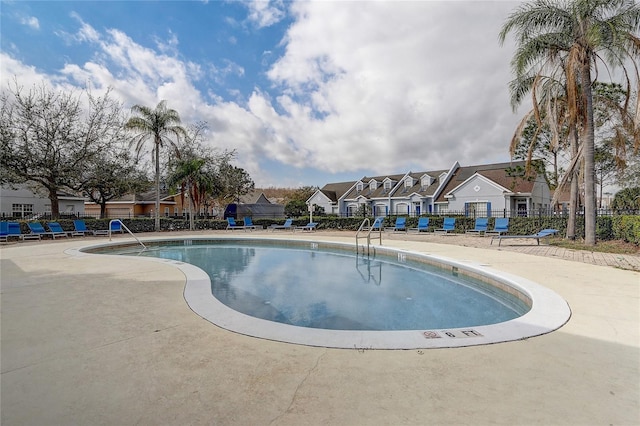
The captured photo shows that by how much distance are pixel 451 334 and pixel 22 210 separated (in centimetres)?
4110

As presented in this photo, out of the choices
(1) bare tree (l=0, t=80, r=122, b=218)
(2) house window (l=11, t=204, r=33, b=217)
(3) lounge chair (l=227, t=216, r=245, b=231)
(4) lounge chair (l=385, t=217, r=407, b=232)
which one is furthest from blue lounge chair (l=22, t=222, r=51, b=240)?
(4) lounge chair (l=385, t=217, r=407, b=232)

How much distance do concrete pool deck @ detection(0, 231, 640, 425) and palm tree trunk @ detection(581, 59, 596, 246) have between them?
924cm

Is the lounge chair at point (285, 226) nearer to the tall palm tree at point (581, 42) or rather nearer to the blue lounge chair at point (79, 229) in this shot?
the blue lounge chair at point (79, 229)

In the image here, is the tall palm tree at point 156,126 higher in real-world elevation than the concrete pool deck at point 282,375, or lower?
higher

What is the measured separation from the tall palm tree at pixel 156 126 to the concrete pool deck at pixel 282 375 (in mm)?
20241

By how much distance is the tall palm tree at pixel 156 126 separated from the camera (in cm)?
2191

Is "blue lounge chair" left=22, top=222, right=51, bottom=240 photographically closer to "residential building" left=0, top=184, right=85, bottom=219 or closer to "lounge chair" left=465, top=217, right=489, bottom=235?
"residential building" left=0, top=184, right=85, bottom=219

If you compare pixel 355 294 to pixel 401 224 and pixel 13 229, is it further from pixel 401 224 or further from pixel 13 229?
pixel 13 229

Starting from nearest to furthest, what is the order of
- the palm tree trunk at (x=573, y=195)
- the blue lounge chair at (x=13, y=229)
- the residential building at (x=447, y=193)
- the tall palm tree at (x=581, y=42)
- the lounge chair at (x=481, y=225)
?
the tall palm tree at (x=581, y=42)
the palm tree trunk at (x=573, y=195)
the blue lounge chair at (x=13, y=229)
the lounge chair at (x=481, y=225)
the residential building at (x=447, y=193)

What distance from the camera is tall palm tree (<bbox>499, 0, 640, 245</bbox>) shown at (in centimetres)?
1114

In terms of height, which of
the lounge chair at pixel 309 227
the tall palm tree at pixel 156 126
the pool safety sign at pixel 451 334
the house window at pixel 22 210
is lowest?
the pool safety sign at pixel 451 334

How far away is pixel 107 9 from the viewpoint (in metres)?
11.9

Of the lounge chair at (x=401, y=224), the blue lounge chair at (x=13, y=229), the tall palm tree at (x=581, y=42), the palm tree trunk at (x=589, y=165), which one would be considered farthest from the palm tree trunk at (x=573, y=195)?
the blue lounge chair at (x=13, y=229)

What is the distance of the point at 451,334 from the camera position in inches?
151
